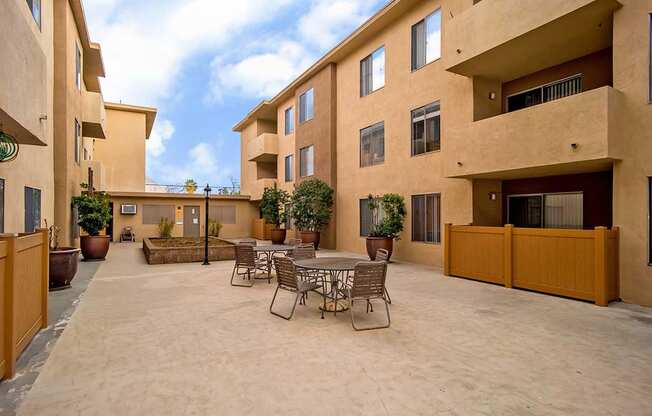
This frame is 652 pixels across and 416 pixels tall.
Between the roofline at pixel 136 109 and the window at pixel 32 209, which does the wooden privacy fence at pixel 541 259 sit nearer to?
the window at pixel 32 209

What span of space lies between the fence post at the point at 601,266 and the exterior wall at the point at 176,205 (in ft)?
74.1

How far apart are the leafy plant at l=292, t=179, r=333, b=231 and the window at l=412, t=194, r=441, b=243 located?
5.10 meters

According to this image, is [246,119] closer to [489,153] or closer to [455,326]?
[489,153]

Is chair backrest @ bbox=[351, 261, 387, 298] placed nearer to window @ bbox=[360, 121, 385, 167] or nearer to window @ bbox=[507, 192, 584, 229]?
window @ bbox=[507, 192, 584, 229]

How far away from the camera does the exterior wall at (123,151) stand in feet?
79.5

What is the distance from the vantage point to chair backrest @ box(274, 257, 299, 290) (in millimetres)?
6161

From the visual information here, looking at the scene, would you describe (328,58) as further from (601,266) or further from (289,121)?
(601,266)

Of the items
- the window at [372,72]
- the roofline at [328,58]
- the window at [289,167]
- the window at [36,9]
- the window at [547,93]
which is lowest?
the window at [289,167]

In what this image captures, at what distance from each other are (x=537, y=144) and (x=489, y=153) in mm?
1248

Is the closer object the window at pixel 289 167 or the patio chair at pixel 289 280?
→ the patio chair at pixel 289 280

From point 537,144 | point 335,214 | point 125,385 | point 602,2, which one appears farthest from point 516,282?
point 335,214

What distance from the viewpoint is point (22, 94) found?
5152 millimetres

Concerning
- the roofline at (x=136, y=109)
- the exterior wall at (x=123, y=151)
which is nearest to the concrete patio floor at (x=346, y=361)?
the exterior wall at (x=123, y=151)

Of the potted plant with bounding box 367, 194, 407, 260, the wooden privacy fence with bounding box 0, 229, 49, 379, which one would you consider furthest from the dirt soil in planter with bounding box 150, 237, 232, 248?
the wooden privacy fence with bounding box 0, 229, 49, 379
